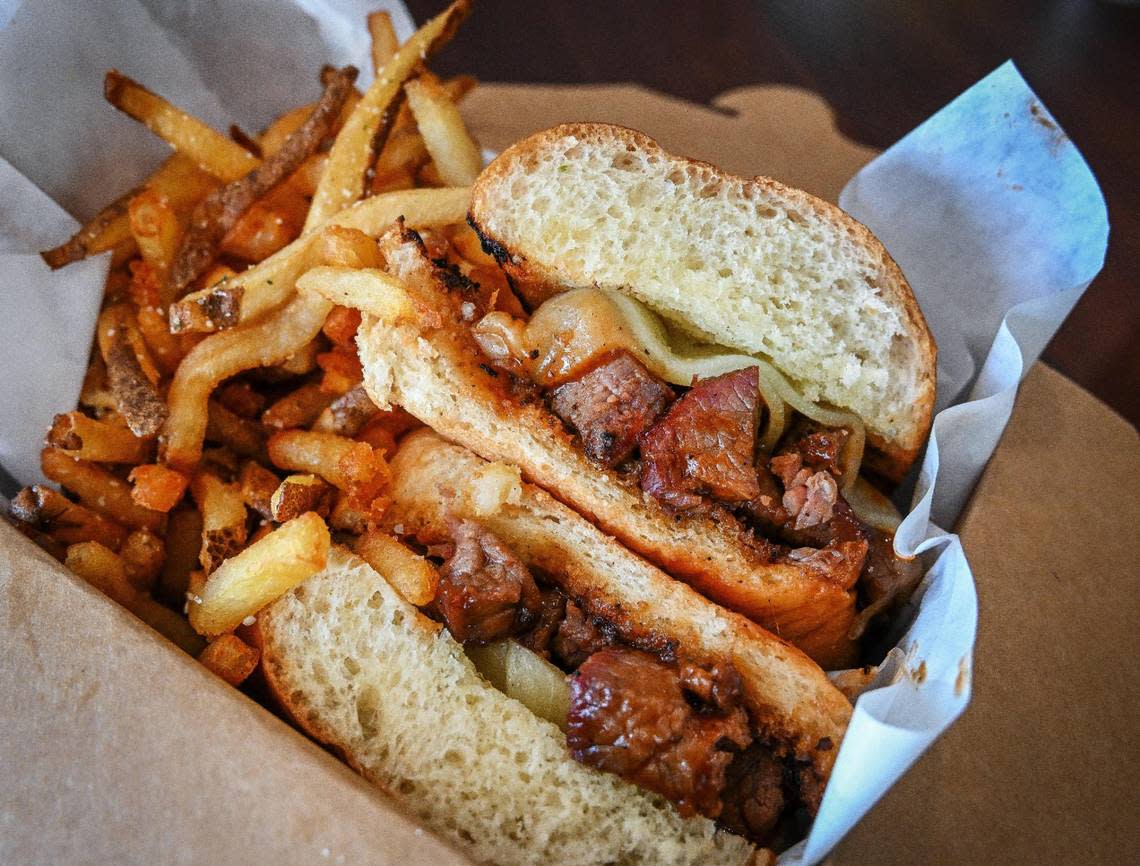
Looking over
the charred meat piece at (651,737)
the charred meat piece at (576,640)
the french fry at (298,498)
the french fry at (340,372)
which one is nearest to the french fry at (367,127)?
the french fry at (340,372)

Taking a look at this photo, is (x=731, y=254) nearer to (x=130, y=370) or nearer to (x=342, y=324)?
(x=342, y=324)

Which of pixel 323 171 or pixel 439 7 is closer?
pixel 323 171

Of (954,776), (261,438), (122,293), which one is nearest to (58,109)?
(122,293)

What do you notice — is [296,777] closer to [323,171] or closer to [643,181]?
[643,181]

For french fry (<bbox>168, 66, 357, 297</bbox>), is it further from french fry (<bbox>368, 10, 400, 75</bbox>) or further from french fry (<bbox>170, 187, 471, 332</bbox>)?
french fry (<bbox>368, 10, 400, 75</bbox>)

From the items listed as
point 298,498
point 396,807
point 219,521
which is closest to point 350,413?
point 298,498
